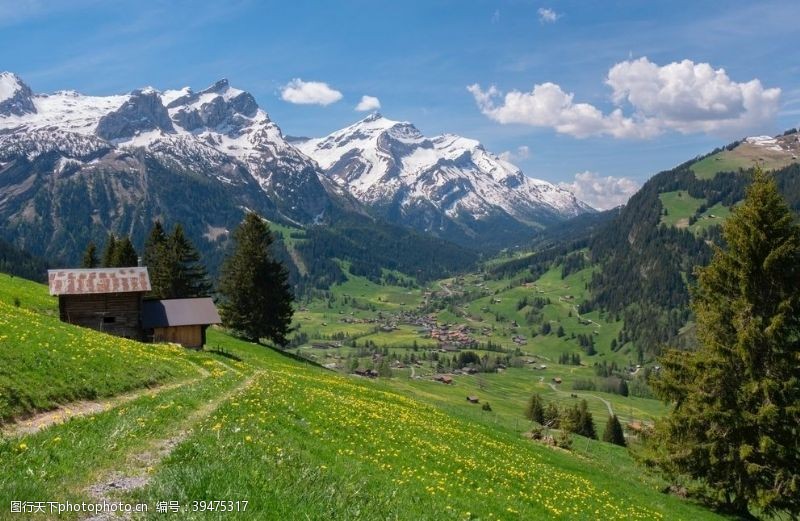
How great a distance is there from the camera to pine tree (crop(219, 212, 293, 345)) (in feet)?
270

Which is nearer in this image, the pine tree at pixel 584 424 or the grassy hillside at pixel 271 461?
the grassy hillside at pixel 271 461

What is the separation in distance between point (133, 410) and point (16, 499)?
9.81 m

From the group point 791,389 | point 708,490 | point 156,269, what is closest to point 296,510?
point 791,389

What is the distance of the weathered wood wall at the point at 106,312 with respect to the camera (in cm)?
5544

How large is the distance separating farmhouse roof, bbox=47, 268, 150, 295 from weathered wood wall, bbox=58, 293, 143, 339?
3.65ft

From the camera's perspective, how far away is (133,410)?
60.2 feet

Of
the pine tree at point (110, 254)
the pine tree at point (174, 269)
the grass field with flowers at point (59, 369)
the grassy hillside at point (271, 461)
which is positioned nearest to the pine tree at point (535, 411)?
the pine tree at point (174, 269)

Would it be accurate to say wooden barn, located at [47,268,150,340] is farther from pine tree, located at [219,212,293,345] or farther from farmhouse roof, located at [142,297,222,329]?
pine tree, located at [219,212,293,345]

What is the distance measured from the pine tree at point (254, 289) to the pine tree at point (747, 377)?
6099 cm

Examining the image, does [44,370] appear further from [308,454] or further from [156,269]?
[156,269]

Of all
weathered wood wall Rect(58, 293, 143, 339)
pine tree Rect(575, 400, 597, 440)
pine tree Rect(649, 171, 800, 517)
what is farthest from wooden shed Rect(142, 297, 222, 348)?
pine tree Rect(575, 400, 597, 440)

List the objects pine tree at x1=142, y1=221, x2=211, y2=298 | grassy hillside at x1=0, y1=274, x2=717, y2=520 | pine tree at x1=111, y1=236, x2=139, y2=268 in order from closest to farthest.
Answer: grassy hillside at x1=0, y1=274, x2=717, y2=520 → pine tree at x1=142, y1=221, x2=211, y2=298 → pine tree at x1=111, y1=236, x2=139, y2=268

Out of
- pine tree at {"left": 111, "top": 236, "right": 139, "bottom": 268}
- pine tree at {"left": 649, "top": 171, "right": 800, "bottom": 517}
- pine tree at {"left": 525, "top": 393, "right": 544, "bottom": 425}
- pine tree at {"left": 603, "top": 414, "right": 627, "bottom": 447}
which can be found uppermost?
pine tree at {"left": 111, "top": 236, "right": 139, "bottom": 268}

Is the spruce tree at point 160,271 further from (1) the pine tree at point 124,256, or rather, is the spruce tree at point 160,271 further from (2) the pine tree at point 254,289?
(2) the pine tree at point 254,289
